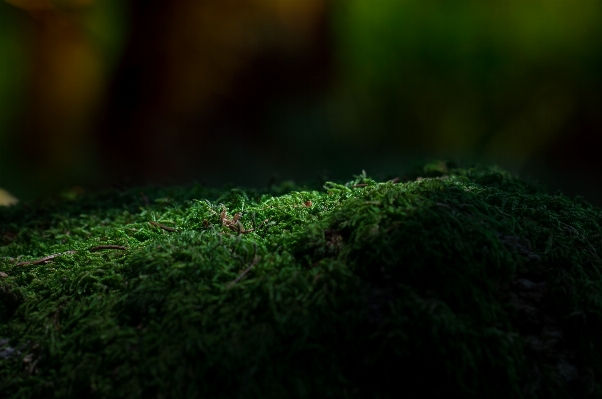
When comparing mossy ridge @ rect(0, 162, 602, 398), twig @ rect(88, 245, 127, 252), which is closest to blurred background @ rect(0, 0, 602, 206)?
twig @ rect(88, 245, 127, 252)

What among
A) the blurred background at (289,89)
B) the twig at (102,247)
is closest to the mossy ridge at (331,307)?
the twig at (102,247)

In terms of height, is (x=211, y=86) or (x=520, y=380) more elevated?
(x=211, y=86)

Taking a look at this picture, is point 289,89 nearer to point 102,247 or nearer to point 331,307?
point 102,247

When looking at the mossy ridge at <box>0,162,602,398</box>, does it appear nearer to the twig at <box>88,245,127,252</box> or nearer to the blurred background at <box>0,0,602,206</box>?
the twig at <box>88,245,127,252</box>

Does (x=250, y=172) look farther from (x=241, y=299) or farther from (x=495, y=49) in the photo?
(x=241, y=299)

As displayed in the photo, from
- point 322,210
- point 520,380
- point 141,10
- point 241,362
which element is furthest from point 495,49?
point 241,362

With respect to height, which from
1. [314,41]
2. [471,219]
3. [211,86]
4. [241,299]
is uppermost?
[314,41]

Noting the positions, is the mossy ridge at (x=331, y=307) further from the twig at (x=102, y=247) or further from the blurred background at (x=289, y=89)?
the blurred background at (x=289, y=89)
